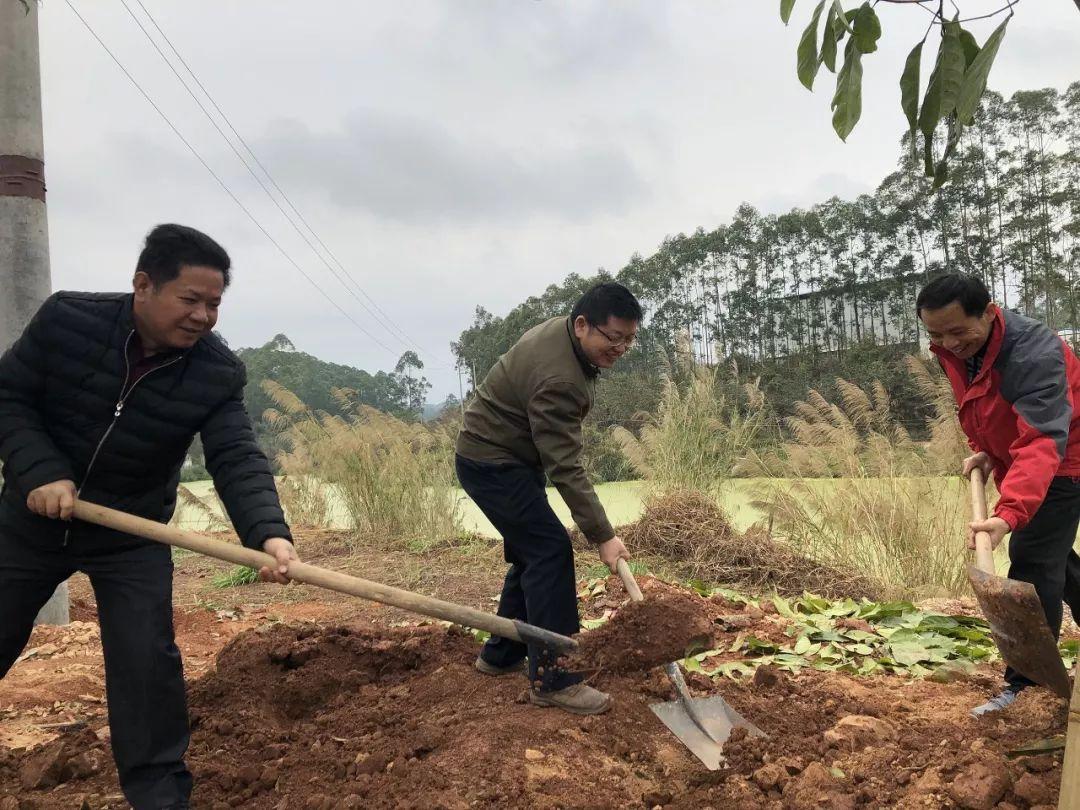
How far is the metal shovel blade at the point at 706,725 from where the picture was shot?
2439mm

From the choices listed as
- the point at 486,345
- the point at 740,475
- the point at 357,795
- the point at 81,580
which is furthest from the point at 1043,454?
the point at 486,345

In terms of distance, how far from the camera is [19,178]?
3.90 meters

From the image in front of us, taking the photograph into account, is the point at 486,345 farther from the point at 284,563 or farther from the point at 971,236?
the point at 284,563

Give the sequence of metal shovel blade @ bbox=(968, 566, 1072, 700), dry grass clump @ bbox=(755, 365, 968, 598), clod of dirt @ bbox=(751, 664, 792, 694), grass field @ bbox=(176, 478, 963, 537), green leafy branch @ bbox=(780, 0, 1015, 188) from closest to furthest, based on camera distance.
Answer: green leafy branch @ bbox=(780, 0, 1015, 188)
metal shovel blade @ bbox=(968, 566, 1072, 700)
clod of dirt @ bbox=(751, 664, 792, 694)
dry grass clump @ bbox=(755, 365, 968, 598)
grass field @ bbox=(176, 478, 963, 537)

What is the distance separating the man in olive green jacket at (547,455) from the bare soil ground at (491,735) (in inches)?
8.5

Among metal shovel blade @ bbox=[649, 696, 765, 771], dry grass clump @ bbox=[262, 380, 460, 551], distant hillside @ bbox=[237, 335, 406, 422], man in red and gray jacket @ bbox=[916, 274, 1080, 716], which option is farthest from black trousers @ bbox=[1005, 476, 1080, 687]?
distant hillside @ bbox=[237, 335, 406, 422]

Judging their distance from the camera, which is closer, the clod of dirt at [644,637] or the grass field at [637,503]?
the clod of dirt at [644,637]

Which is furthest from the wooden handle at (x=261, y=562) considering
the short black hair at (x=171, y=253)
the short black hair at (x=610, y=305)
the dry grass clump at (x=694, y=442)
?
the dry grass clump at (x=694, y=442)

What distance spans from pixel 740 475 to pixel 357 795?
5.26m

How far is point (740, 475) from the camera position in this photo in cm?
683

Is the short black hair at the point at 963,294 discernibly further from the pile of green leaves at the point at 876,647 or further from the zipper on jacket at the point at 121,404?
the zipper on jacket at the point at 121,404

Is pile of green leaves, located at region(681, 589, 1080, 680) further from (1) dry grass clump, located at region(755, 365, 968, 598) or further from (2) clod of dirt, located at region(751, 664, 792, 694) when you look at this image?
(1) dry grass clump, located at region(755, 365, 968, 598)

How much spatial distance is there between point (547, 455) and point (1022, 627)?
151cm

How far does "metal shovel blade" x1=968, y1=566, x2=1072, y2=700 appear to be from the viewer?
1.91 meters
